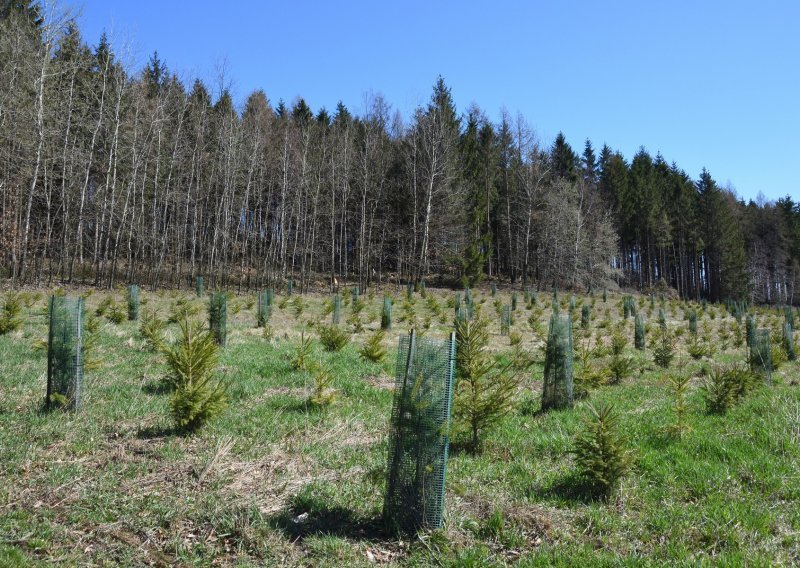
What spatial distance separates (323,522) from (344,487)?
2.06 feet

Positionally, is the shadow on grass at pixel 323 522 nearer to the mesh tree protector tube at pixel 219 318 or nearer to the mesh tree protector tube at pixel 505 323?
the mesh tree protector tube at pixel 219 318

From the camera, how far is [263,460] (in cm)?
536

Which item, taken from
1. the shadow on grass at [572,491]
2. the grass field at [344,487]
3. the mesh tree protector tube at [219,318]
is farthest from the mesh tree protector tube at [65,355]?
the shadow on grass at [572,491]

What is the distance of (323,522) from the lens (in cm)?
421

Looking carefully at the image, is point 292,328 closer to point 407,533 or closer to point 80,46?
point 407,533

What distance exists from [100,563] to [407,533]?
2180 mm

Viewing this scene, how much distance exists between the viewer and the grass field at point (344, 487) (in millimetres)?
3826

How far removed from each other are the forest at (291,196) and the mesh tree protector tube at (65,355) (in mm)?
17392

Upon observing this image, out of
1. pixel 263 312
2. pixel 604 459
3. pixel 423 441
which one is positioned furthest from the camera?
pixel 263 312

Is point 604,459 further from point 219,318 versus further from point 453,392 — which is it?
point 219,318

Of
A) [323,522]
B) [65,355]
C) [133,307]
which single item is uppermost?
[133,307]

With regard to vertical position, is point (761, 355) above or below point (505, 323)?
below

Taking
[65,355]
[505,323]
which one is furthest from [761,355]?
[65,355]

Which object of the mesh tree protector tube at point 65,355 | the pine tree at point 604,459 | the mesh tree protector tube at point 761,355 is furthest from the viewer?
the mesh tree protector tube at point 761,355
